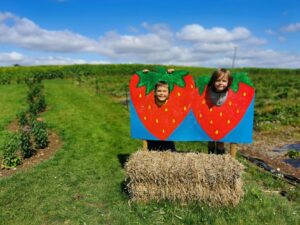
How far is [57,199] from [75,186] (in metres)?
0.85

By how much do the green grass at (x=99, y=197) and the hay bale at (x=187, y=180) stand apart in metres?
0.22

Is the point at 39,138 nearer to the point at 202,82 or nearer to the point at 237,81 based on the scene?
the point at 202,82

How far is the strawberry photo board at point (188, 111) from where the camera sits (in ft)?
25.5

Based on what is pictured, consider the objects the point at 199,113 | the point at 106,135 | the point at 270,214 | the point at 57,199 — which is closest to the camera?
the point at 270,214

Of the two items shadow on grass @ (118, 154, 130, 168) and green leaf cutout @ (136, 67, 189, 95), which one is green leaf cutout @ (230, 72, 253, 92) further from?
shadow on grass @ (118, 154, 130, 168)

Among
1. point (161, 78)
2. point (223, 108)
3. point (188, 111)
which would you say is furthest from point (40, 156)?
point (223, 108)

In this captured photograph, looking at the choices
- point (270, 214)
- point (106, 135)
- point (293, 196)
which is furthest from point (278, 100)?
point (270, 214)

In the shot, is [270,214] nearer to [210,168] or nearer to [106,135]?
[210,168]

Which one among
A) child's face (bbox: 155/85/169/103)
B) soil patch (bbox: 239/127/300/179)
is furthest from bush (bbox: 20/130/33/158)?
soil patch (bbox: 239/127/300/179)

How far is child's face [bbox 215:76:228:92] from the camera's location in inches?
293

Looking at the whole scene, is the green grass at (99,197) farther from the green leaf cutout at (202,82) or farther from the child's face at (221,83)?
the green leaf cutout at (202,82)

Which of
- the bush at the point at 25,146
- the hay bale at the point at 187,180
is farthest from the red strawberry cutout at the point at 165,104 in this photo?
the bush at the point at 25,146

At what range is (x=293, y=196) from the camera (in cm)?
769

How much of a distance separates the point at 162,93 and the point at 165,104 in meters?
0.33
